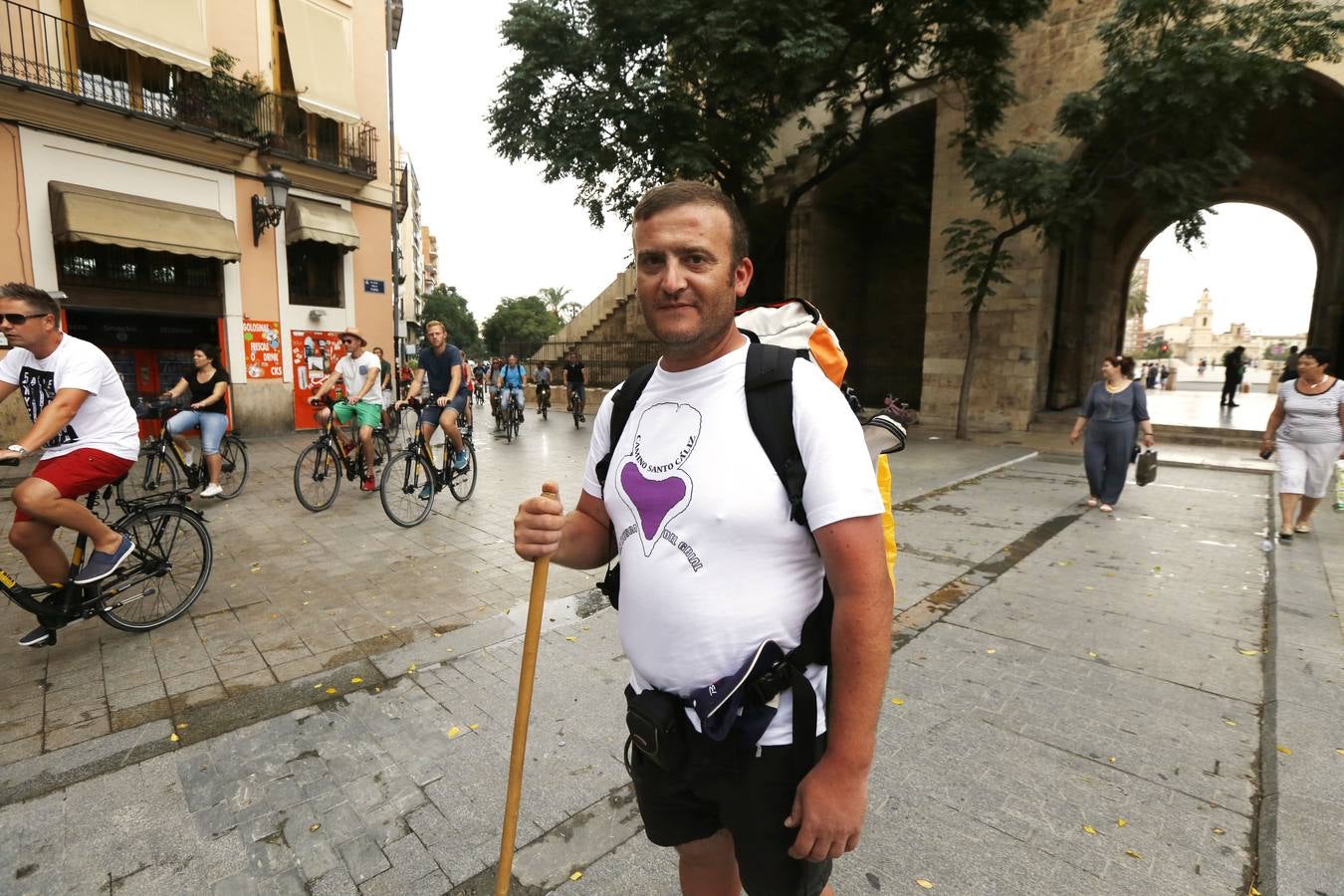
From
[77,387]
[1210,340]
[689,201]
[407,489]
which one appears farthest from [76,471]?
[1210,340]

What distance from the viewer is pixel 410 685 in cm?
342

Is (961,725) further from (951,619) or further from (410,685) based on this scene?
(410,685)

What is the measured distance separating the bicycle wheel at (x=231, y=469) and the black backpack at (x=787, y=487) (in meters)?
8.41

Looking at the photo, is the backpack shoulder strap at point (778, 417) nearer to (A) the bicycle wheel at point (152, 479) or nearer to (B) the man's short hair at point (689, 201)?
(B) the man's short hair at point (689, 201)

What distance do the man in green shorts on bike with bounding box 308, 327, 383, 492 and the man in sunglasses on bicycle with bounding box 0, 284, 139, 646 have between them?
345 centimetres

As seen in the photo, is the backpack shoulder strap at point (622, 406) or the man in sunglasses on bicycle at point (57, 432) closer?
the backpack shoulder strap at point (622, 406)

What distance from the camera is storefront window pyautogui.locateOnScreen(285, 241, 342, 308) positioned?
14.1 m

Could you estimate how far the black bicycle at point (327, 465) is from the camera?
23.6 feet

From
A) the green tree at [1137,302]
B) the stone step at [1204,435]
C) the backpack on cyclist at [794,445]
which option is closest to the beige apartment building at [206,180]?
the backpack on cyclist at [794,445]

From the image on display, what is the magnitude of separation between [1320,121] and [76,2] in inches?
1048

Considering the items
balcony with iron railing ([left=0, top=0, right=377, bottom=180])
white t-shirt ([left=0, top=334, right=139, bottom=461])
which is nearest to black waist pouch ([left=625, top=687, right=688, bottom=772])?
white t-shirt ([left=0, top=334, right=139, bottom=461])

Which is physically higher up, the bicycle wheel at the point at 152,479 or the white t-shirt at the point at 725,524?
the white t-shirt at the point at 725,524

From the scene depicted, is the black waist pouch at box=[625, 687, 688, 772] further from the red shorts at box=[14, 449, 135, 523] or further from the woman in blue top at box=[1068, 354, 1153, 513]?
the woman in blue top at box=[1068, 354, 1153, 513]

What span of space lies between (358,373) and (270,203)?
22.1 ft
